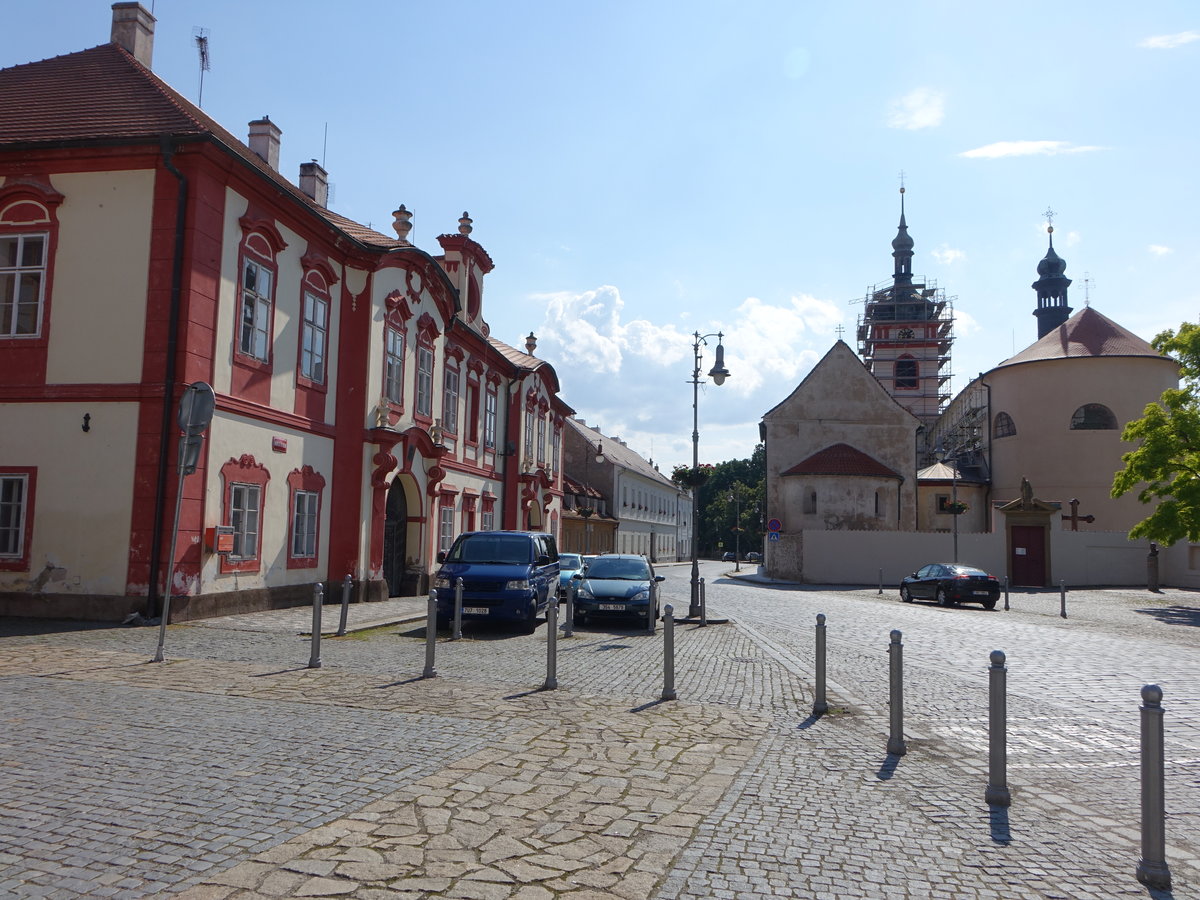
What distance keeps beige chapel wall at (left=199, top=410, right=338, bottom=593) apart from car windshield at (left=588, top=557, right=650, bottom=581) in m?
6.26

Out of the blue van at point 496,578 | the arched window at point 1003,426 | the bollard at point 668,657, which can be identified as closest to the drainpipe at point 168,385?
the blue van at point 496,578

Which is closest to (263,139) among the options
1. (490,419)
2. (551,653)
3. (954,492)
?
(490,419)

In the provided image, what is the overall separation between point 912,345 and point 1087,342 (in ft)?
74.1

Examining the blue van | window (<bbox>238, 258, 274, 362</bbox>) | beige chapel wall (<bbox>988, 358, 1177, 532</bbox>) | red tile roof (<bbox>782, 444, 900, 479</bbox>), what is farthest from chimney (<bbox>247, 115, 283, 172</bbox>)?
beige chapel wall (<bbox>988, 358, 1177, 532</bbox>)

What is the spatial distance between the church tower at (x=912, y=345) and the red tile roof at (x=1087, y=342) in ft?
63.2

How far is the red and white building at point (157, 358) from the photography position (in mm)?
15117

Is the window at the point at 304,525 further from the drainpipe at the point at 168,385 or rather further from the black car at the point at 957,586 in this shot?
the black car at the point at 957,586

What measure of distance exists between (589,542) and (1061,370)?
94.6 feet

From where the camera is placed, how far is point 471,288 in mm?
33562

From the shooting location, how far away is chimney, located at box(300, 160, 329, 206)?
85.7ft

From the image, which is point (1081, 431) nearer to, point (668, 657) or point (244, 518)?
point (244, 518)

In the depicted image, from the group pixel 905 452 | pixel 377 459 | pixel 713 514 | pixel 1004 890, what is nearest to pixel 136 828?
pixel 1004 890

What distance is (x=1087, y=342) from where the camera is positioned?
163 ft

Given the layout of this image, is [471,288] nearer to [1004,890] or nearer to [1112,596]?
[1112,596]
